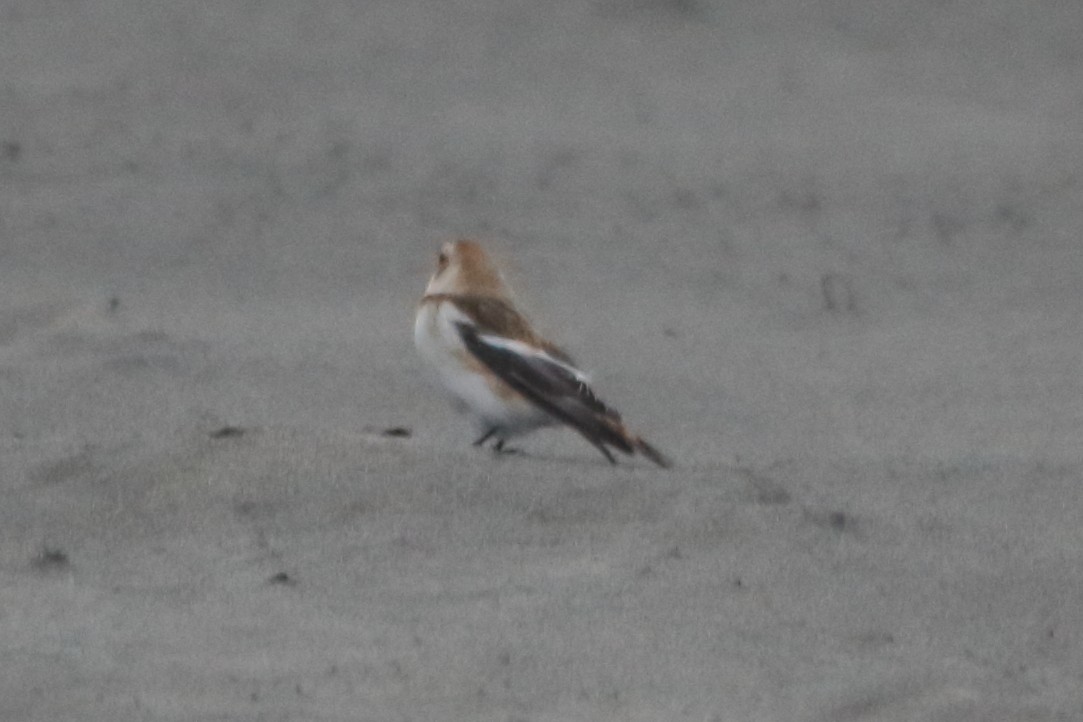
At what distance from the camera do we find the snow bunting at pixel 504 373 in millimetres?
7617

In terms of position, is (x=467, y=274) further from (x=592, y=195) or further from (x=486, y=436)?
(x=592, y=195)

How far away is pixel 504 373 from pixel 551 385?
14 centimetres

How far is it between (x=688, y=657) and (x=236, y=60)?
7.31 m

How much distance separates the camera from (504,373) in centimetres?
772

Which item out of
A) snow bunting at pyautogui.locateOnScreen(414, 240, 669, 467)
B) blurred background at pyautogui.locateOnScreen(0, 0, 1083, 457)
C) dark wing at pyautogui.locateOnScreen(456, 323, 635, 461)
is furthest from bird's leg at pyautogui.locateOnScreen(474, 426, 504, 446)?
blurred background at pyautogui.locateOnScreen(0, 0, 1083, 457)

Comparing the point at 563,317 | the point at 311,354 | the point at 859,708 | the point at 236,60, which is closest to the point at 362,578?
the point at 859,708

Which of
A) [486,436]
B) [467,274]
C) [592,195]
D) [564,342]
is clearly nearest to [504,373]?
[486,436]

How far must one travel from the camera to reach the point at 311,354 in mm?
10148

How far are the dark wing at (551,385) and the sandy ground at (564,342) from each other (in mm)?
233

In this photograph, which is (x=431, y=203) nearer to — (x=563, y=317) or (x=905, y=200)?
(x=563, y=317)

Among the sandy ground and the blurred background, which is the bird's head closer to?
the sandy ground

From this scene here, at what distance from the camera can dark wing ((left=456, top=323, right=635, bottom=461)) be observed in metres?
7.60

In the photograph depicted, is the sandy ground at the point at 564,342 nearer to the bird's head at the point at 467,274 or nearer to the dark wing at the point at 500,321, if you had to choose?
the dark wing at the point at 500,321

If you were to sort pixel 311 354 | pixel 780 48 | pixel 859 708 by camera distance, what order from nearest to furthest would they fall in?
1. pixel 859 708
2. pixel 311 354
3. pixel 780 48
